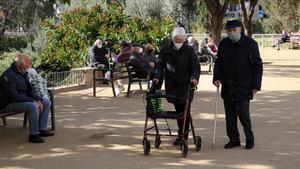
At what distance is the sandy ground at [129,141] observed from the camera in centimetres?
689

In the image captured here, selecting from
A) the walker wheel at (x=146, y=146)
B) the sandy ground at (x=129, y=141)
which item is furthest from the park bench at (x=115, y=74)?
the walker wheel at (x=146, y=146)

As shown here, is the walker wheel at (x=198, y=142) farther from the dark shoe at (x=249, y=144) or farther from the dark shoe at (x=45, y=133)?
the dark shoe at (x=45, y=133)

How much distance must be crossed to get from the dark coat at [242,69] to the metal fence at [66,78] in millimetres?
7991

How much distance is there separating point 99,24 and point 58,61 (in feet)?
6.55

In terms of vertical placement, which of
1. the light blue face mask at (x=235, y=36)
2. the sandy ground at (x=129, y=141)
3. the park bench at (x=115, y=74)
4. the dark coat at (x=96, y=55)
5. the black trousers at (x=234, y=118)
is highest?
the light blue face mask at (x=235, y=36)

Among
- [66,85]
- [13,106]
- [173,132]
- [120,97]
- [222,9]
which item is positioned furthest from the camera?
[222,9]

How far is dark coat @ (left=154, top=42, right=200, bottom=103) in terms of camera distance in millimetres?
7582

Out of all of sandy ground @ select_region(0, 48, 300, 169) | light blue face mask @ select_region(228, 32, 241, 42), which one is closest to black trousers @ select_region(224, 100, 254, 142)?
sandy ground @ select_region(0, 48, 300, 169)

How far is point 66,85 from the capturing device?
49.7 feet

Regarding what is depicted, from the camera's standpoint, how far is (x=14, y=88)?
8258 millimetres

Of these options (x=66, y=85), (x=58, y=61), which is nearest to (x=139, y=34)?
(x=58, y=61)

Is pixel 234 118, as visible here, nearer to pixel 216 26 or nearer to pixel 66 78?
pixel 66 78

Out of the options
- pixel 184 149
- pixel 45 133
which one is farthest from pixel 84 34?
pixel 184 149

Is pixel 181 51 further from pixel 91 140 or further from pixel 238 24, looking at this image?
pixel 91 140
